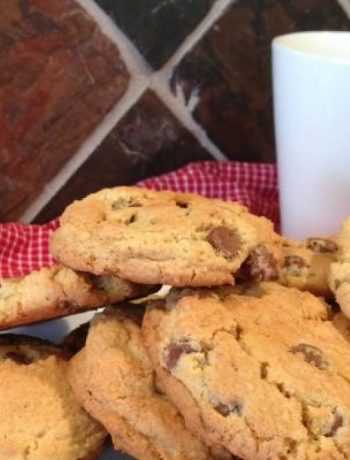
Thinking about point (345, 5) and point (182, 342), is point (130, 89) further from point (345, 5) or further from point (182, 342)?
point (182, 342)

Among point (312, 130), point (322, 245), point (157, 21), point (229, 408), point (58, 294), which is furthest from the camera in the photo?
point (157, 21)

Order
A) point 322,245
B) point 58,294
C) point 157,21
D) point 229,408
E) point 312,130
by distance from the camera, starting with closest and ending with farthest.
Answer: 1. point 229,408
2. point 58,294
3. point 322,245
4. point 312,130
5. point 157,21

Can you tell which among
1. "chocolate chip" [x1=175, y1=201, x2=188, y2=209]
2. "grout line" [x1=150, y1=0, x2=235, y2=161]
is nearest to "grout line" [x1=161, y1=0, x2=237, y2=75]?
"grout line" [x1=150, y1=0, x2=235, y2=161]

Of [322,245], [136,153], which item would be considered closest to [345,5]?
[136,153]

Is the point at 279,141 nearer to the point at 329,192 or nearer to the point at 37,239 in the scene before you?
the point at 329,192

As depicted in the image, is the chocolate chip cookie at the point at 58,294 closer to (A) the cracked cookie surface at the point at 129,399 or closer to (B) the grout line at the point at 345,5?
(A) the cracked cookie surface at the point at 129,399

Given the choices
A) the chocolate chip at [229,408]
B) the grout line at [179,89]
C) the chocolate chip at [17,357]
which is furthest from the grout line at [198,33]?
the chocolate chip at [229,408]

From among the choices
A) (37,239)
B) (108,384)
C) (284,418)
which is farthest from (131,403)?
(37,239)

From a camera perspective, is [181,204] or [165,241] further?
[181,204]
